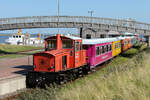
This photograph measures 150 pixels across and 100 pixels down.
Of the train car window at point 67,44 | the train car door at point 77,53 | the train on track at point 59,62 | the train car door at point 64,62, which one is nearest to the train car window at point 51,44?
the train on track at point 59,62

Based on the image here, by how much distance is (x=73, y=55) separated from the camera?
14.3 meters

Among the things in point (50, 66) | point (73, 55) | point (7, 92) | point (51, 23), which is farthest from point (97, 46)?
point (51, 23)

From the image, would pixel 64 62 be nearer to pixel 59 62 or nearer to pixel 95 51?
pixel 59 62

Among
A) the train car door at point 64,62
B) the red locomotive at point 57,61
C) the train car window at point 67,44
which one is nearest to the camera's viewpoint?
the red locomotive at point 57,61

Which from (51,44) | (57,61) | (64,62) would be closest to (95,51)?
(51,44)

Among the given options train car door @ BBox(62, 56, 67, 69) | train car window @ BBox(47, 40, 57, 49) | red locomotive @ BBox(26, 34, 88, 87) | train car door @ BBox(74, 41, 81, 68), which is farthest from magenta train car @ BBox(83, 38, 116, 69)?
train car door @ BBox(62, 56, 67, 69)

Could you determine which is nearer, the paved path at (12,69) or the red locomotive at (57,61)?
the red locomotive at (57,61)

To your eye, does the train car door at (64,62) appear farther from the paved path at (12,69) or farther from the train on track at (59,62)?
the paved path at (12,69)

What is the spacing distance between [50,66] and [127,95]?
696cm

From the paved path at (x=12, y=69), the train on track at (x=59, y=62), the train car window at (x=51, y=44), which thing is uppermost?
the train car window at (x=51, y=44)

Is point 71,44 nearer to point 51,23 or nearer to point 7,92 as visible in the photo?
point 7,92

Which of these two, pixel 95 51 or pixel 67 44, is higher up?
pixel 67 44

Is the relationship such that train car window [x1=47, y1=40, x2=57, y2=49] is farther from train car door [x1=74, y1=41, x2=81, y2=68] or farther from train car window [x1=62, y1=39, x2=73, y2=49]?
train car door [x1=74, y1=41, x2=81, y2=68]

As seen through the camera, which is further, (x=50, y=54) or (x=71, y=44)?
(x=71, y=44)
